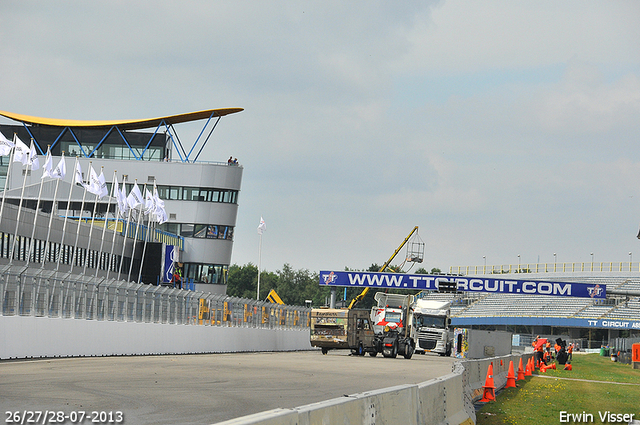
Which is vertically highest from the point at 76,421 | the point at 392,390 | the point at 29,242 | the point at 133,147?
the point at 133,147

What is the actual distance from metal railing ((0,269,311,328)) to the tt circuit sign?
19.5 metres

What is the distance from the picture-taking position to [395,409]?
866 centimetres

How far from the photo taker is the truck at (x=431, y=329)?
5428 centimetres

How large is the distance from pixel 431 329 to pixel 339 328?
14.7 metres

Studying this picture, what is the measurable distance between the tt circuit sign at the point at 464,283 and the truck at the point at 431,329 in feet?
14.0

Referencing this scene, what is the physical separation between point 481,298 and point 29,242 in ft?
222

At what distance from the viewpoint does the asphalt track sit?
1178cm

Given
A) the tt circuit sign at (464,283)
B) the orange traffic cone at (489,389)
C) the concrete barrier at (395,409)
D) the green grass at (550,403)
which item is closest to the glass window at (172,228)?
the tt circuit sign at (464,283)

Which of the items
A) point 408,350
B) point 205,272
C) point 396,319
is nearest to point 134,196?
point 396,319

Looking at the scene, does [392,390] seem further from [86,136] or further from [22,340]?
[86,136]

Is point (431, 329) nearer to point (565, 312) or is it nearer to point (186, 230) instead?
point (186, 230)

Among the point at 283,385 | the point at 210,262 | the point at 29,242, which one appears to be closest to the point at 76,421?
the point at 283,385

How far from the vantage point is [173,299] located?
3522 cm

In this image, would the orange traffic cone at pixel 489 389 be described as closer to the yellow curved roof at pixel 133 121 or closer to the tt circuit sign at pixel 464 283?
the tt circuit sign at pixel 464 283
